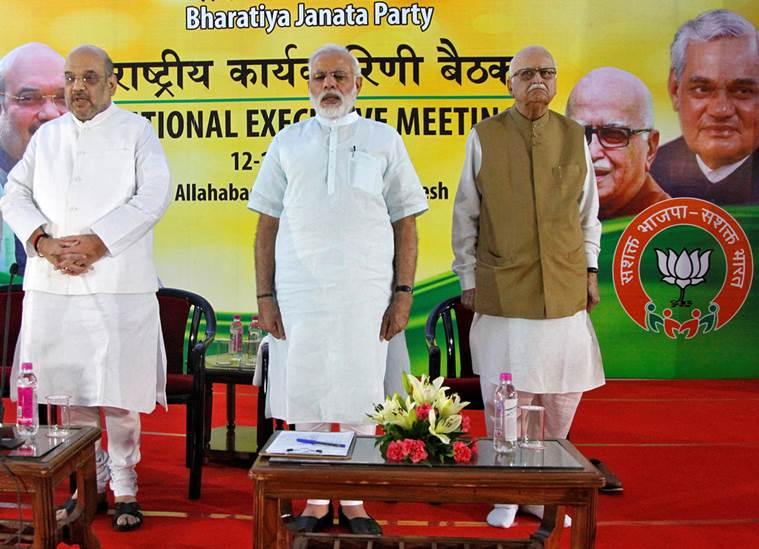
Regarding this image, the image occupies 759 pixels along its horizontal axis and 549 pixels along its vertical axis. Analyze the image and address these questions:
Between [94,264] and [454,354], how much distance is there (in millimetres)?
1643

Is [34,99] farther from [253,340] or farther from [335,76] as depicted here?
[335,76]

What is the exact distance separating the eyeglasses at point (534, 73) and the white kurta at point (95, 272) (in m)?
1.48

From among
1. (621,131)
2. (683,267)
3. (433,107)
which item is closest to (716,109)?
(621,131)

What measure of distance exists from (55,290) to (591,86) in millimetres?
4377

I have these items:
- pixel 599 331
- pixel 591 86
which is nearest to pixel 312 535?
pixel 599 331

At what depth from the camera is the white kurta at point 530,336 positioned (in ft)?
11.3

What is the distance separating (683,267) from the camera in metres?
6.44

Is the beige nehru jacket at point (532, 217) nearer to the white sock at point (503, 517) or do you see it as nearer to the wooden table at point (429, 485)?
the white sock at point (503, 517)

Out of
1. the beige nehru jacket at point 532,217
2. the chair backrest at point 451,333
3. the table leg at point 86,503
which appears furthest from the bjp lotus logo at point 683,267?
Answer: the table leg at point 86,503

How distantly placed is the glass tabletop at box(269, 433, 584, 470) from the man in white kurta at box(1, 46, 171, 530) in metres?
1.23

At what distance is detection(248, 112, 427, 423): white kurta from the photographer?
326 centimetres

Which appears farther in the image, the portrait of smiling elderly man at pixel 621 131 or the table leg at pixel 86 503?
the portrait of smiling elderly man at pixel 621 131

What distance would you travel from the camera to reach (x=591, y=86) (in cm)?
641

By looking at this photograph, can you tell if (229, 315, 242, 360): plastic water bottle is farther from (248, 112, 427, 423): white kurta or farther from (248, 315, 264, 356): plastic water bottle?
(248, 112, 427, 423): white kurta
